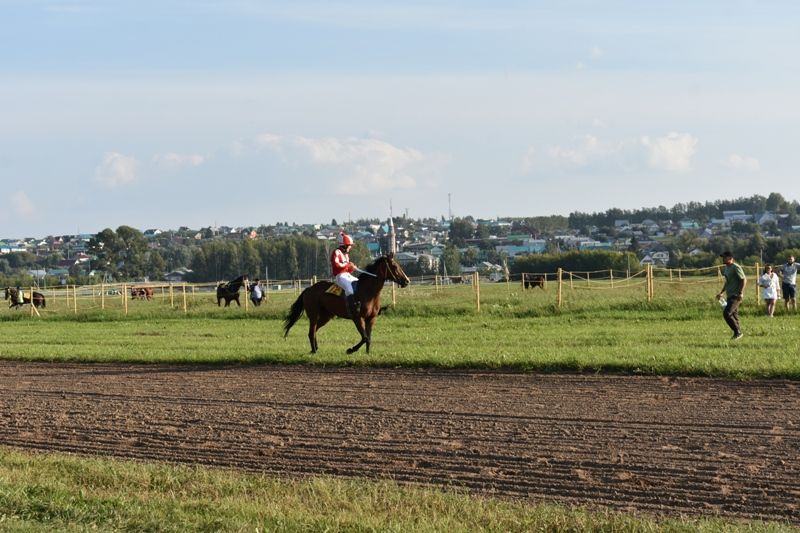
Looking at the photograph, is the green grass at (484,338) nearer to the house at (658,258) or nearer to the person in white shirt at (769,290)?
the person in white shirt at (769,290)

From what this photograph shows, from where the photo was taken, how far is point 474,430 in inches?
475

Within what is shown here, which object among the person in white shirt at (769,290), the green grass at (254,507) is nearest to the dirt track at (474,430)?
the green grass at (254,507)

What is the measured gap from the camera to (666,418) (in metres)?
12.5

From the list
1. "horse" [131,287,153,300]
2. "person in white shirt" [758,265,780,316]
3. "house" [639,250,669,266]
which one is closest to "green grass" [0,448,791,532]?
"person in white shirt" [758,265,780,316]

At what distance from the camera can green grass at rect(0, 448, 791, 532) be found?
315 inches

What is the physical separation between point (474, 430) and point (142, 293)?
162ft

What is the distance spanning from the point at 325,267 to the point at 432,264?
1181 cm

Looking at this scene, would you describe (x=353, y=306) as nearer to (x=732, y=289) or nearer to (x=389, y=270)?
(x=389, y=270)

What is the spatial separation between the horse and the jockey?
36.9 metres

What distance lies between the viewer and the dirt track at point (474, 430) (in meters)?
9.38

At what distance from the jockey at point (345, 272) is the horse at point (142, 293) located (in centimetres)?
3688

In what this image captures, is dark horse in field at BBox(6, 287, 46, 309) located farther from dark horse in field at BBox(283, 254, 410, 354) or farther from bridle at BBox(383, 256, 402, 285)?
bridle at BBox(383, 256, 402, 285)

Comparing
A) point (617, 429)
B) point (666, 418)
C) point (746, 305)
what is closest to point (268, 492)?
point (617, 429)

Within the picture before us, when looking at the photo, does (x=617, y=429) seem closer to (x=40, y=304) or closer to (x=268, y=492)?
(x=268, y=492)
